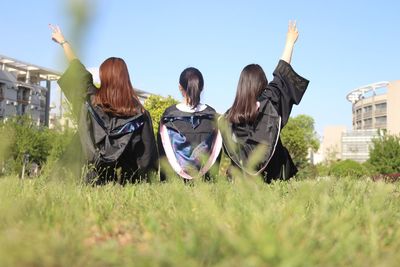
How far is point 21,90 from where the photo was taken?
8619cm

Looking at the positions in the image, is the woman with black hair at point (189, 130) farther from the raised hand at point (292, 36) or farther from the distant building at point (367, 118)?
the distant building at point (367, 118)

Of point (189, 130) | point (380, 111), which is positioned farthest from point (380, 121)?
point (189, 130)

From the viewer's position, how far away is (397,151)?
33750 millimetres

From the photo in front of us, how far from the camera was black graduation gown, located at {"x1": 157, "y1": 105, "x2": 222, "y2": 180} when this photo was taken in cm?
679

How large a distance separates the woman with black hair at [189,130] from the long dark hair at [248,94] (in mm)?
759

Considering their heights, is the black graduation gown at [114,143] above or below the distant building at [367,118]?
below

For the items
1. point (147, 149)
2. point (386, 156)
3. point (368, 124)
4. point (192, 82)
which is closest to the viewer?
point (147, 149)

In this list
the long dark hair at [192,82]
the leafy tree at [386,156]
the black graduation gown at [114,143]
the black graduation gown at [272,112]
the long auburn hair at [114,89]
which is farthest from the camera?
the leafy tree at [386,156]

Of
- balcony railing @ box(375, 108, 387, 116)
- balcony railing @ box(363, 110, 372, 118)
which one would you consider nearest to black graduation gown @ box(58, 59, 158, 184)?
balcony railing @ box(375, 108, 387, 116)

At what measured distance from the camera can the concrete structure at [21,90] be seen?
265 feet

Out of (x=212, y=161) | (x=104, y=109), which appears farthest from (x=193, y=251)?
(x=212, y=161)

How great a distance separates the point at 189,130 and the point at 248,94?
114 centimetres

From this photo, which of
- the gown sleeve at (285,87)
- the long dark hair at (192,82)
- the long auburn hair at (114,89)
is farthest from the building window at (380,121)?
the long auburn hair at (114,89)

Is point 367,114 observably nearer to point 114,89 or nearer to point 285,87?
point 285,87
